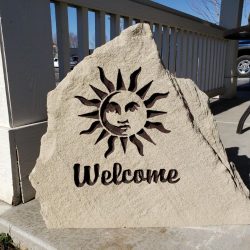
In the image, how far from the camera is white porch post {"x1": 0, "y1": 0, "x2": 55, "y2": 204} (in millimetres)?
2016

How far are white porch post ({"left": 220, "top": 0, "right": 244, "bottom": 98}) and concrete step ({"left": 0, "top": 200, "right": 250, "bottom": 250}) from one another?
5.20 meters

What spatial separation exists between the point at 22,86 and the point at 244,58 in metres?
10.4

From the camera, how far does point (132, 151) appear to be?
1.87 metres

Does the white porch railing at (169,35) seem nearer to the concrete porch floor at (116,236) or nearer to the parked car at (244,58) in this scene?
the concrete porch floor at (116,236)

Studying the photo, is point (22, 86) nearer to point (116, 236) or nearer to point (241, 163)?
point (116, 236)

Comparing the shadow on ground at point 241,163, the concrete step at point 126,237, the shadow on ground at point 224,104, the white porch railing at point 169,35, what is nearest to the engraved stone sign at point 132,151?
the concrete step at point 126,237

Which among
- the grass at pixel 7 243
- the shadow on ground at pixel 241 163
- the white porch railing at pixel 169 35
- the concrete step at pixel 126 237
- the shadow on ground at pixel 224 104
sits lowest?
the grass at pixel 7 243

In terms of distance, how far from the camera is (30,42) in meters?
2.13

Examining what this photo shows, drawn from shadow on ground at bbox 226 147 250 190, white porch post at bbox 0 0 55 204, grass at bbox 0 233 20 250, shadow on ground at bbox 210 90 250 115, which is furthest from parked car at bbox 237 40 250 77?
grass at bbox 0 233 20 250

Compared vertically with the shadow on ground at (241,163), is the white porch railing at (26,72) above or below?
above

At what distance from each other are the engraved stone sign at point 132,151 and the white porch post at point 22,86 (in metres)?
0.37

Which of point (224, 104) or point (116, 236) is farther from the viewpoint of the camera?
point (224, 104)

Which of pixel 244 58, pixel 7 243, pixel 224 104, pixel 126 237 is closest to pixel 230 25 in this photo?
pixel 224 104

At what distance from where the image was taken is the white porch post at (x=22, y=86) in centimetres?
202
